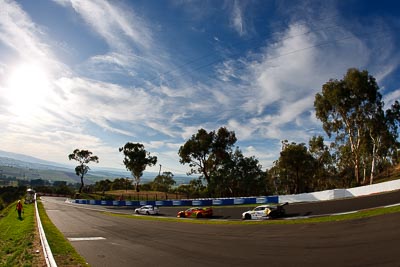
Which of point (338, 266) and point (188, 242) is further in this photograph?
→ point (188, 242)

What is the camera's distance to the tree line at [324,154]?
50844 mm

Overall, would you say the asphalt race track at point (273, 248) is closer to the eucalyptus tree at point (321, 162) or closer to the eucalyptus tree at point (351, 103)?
the eucalyptus tree at point (351, 103)

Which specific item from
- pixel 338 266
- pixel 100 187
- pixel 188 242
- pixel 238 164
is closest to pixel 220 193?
pixel 238 164

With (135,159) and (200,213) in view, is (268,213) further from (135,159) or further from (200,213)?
(135,159)

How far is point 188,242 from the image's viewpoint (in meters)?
16.2

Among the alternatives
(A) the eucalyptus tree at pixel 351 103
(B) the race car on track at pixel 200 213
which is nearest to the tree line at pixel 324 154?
(A) the eucalyptus tree at pixel 351 103

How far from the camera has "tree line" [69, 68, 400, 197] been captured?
167 ft

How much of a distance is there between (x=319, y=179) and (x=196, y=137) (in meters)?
37.7

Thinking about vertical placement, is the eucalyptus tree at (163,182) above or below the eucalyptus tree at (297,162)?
below

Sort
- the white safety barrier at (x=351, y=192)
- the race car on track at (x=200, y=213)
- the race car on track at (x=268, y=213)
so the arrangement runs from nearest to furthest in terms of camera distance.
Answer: the race car on track at (x=268, y=213) → the race car on track at (x=200, y=213) → the white safety barrier at (x=351, y=192)

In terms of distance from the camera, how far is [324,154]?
71.2 m

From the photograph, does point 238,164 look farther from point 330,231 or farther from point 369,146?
point 330,231

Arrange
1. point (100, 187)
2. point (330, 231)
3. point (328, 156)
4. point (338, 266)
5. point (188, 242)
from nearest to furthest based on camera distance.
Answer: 1. point (338, 266)
2. point (330, 231)
3. point (188, 242)
4. point (328, 156)
5. point (100, 187)

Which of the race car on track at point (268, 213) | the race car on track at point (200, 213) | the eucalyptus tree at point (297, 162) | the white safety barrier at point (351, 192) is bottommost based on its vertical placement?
the race car on track at point (200, 213)
